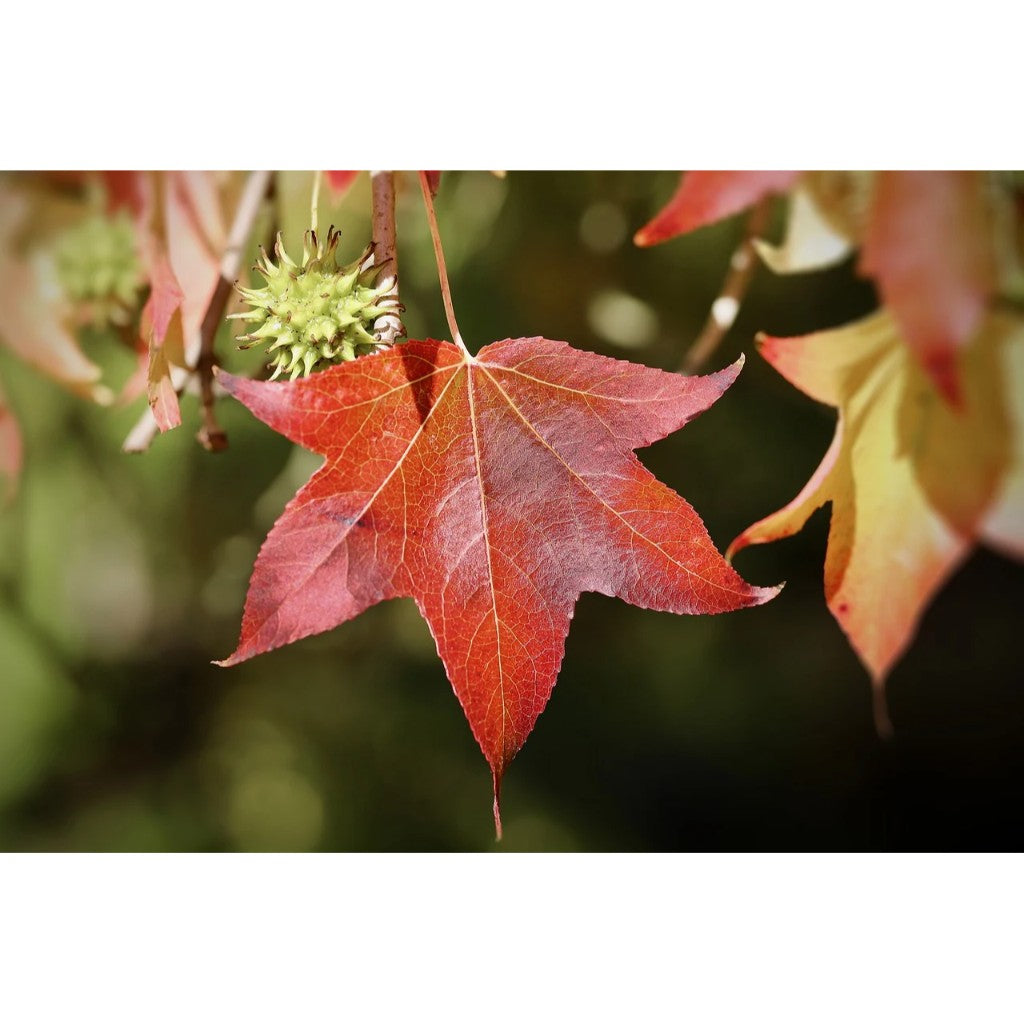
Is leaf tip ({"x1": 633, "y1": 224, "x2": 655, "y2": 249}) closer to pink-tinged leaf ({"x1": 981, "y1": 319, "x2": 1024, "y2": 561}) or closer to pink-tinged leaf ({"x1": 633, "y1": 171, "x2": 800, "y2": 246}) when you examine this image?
pink-tinged leaf ({"x1": 633, "y1": 171, "x2": 800, "y2": 246})

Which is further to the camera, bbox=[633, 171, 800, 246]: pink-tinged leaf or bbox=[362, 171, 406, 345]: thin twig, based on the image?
bbox=[633, 171, 800, 246]: pink-tinged leaf

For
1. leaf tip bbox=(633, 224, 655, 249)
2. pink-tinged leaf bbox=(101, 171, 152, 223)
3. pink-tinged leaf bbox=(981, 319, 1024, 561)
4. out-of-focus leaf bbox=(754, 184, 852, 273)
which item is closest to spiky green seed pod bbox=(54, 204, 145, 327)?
pink-tinged leaf bbox=(101, 171, 152, 223)

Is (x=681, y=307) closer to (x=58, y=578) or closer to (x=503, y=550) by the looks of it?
(x=503, y=550)

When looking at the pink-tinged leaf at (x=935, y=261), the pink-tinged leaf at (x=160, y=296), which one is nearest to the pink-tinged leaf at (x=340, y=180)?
the pink-tinged leaf at (x=160, y=296)

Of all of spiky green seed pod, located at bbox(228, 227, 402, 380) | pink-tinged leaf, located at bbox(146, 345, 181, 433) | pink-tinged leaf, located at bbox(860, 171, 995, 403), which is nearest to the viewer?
spiky green seed pod, located at bbox(228, 227, 402, 380)

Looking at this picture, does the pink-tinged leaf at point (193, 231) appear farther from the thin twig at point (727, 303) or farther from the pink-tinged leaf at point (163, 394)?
the thin twig at point (727, 303)

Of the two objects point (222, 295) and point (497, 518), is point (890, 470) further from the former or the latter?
point (222, 295)

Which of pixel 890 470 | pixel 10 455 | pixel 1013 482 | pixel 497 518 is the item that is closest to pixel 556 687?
pixel 497 518
